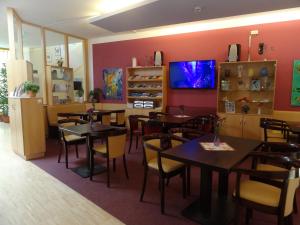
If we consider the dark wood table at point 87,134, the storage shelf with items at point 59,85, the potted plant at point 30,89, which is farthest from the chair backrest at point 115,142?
the storage shelf with items at point 59,85

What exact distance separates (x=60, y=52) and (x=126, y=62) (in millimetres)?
2480

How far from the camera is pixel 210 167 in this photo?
2.01 metres

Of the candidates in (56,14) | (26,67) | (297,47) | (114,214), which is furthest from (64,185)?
(297,47)

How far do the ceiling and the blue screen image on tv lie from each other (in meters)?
1.25

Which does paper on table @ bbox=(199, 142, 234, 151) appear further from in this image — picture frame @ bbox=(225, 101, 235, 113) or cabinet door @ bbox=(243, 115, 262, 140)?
picture frame @ bbox=(225, 101, 235, 113)

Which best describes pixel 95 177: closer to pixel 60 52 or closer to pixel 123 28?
pixel 123 28

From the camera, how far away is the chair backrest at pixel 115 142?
10.9 ft

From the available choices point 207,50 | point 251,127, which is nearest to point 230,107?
point 251,127

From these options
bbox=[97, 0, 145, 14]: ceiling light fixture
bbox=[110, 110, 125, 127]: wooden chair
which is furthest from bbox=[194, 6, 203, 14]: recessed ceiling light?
bbox=[110, 110, 125, 127]: wooden chair

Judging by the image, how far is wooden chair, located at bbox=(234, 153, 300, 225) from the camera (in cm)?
185

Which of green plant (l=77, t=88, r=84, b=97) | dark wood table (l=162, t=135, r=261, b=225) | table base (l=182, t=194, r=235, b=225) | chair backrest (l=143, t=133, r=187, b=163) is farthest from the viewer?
green plant (l=77, t=88, r=84, b=97)

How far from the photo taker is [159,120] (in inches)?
182

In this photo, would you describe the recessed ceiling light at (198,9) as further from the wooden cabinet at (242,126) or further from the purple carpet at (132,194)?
the purple carpet at (132,194)

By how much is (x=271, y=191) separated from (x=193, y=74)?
14.0ft
